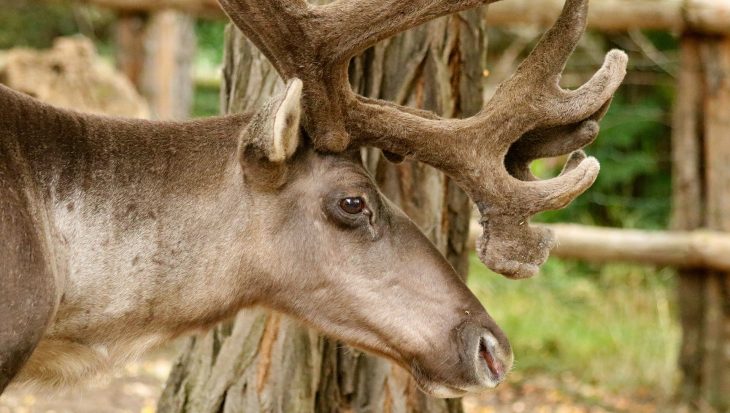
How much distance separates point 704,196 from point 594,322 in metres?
1.93

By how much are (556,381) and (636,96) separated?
523cm

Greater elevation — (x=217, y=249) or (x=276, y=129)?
(x=276, y=129)

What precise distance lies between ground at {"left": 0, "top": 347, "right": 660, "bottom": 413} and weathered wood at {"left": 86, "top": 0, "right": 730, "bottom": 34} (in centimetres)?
265

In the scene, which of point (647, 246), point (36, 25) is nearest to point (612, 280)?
point (647, 246)

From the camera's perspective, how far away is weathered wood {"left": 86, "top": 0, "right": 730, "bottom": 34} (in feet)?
24.4

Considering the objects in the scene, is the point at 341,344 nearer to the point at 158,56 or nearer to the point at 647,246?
the point at 647,246

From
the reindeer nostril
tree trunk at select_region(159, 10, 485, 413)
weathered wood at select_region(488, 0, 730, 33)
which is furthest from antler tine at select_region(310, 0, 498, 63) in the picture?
weathered wood at select_region(488, 0, 730, 33)

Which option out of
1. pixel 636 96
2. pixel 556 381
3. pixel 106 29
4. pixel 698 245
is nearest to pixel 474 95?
pixel 698 245

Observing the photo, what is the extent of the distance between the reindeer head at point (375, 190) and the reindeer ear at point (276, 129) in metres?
0.02

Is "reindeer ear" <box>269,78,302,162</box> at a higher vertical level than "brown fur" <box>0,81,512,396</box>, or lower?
higher

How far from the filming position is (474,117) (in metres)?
3.93

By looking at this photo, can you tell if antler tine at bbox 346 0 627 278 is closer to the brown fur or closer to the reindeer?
the reindeer

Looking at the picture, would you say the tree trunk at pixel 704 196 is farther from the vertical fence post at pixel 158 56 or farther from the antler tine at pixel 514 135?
the vertical fence post at pixel 158 56

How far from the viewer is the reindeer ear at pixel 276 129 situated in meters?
3.60
